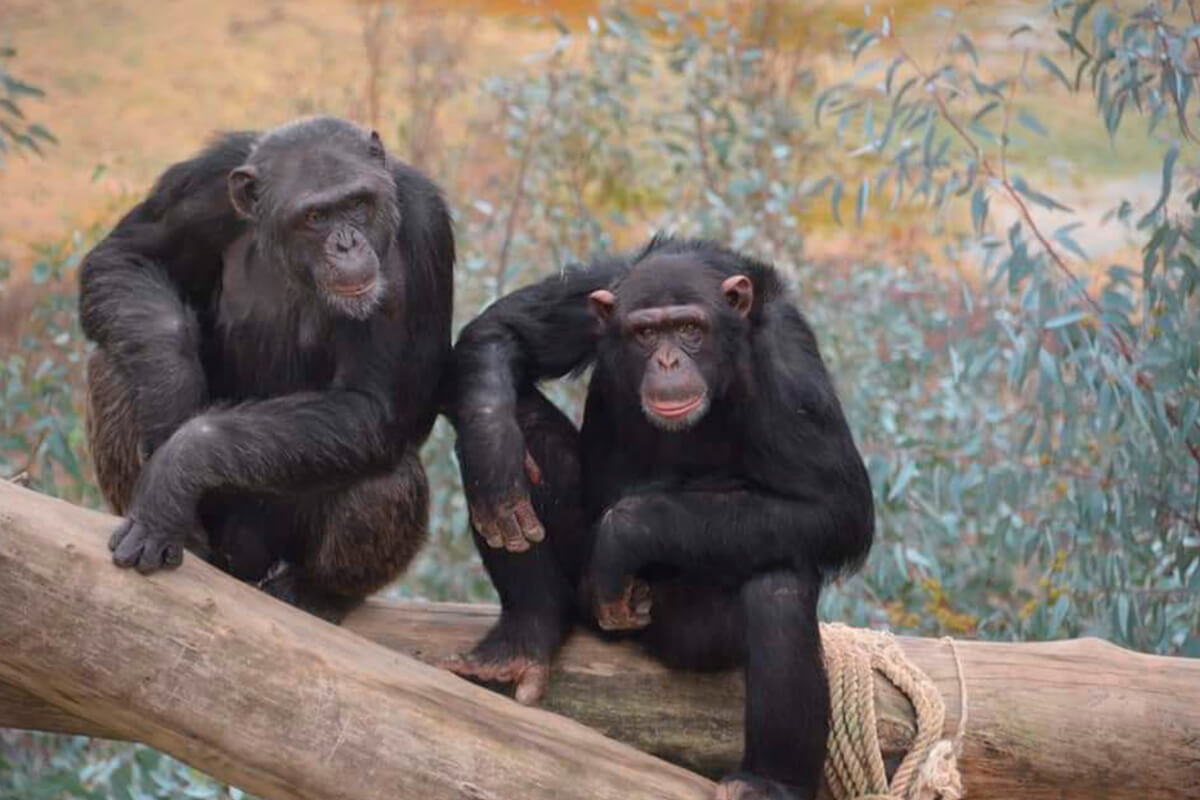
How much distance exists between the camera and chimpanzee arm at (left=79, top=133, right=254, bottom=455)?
3.84 m

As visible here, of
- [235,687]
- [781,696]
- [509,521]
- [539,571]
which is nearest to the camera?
[235,687]

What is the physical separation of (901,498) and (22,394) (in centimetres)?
368

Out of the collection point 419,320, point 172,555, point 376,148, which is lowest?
point 172,555

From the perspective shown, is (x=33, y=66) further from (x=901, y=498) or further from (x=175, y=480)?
(x=175, y=480)

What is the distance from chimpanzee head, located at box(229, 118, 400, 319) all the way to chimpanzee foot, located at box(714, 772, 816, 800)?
55.0 inches

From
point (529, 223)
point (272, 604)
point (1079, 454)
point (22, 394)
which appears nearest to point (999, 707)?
point (272, 604)

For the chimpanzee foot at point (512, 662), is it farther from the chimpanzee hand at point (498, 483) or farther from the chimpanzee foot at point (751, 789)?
the chimpanzee foot at point (751, 789)

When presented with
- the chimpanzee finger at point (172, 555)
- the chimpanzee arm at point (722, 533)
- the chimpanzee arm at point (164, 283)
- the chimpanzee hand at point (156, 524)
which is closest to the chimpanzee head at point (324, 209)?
the chimpanzee arm at point (164, 283)

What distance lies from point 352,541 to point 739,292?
1.15m

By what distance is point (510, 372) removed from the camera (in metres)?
3.94

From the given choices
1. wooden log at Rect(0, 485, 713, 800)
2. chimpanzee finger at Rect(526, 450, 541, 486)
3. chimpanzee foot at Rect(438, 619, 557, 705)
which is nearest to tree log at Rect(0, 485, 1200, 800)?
wooden log at Rect(0, 485, 713, 800)

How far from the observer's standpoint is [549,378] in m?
4.20

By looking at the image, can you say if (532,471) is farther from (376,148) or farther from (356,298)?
(376,148)

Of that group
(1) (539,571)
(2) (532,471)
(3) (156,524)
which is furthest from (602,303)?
(3) (156,524)
